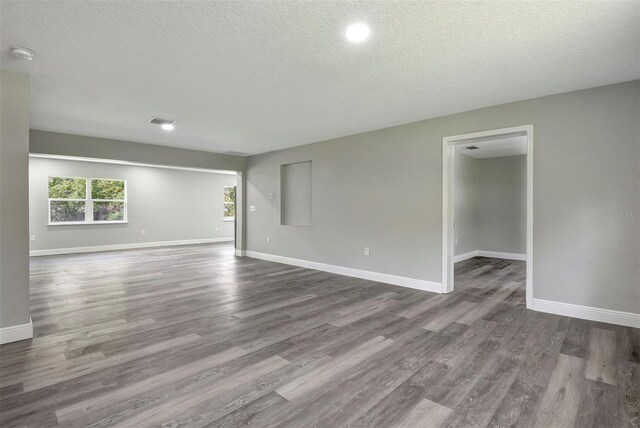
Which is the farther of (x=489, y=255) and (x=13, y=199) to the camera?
(x=489, y=255)

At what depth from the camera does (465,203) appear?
735 centimetres

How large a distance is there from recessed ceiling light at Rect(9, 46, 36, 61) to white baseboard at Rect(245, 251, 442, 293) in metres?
4.72

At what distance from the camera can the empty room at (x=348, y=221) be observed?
1.99 metres

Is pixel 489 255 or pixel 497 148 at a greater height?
pixel 497 148

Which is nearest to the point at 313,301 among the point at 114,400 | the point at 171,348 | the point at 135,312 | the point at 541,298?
the point at 171,348

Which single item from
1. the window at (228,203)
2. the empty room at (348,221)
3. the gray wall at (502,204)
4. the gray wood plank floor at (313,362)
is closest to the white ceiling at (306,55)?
the empty room at (348,221)

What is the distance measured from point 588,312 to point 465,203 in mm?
4278

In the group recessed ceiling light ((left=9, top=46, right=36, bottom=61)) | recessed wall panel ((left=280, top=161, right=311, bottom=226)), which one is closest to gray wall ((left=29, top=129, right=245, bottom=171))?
recessed wall panel ((left=280, top=161, right=311, bottom=226))

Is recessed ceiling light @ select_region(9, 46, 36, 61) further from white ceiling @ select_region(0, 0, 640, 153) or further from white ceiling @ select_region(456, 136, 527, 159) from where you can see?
white ceiling @ select_region(456, 136, 527, 159)

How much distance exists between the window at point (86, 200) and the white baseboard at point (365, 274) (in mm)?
4830

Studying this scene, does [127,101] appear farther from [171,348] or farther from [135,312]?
[171,348]

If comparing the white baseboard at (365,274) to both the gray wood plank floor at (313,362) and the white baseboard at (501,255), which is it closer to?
the gray wood plank floor at (313,362)

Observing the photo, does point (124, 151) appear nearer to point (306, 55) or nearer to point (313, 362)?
point (306, 55)

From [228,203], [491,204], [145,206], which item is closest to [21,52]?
[145,206]
